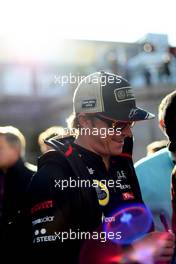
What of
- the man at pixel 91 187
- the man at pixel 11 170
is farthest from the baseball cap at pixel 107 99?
the man at pixel 11 170

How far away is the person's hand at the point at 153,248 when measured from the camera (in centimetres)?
90

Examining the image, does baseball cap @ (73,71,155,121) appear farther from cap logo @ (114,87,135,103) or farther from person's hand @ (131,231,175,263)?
person's hand @ (131,231,175,263)

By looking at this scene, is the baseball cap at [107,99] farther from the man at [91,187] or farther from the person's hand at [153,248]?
the person's hand at [153,248]

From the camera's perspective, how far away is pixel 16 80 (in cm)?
125

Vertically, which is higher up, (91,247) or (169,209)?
(169,209)

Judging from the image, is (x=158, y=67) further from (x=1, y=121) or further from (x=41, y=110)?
(x=1, y=121)

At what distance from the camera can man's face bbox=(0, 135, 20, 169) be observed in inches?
42.7

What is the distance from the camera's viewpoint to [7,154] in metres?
1.09

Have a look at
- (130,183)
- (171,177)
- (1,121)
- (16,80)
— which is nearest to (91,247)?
(130,183)

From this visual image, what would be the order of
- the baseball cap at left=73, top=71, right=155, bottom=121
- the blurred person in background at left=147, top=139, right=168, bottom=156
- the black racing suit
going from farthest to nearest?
the blurred person in background at left=147, top=139, right=168, bottom=156, the baseball cap at left=73, top=71, right=155, bottom=121, the black racing suit

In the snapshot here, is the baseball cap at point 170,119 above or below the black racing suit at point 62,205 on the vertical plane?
above

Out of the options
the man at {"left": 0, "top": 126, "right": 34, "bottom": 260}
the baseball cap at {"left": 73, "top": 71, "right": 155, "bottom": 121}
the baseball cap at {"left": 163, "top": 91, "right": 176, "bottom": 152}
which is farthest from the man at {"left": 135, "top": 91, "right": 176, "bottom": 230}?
the man at {"left": 0, "top": 126, "right": 34, "bottom": 260}

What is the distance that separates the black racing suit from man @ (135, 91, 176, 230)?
8.0 inches

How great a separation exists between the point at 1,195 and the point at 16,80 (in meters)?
0.34
